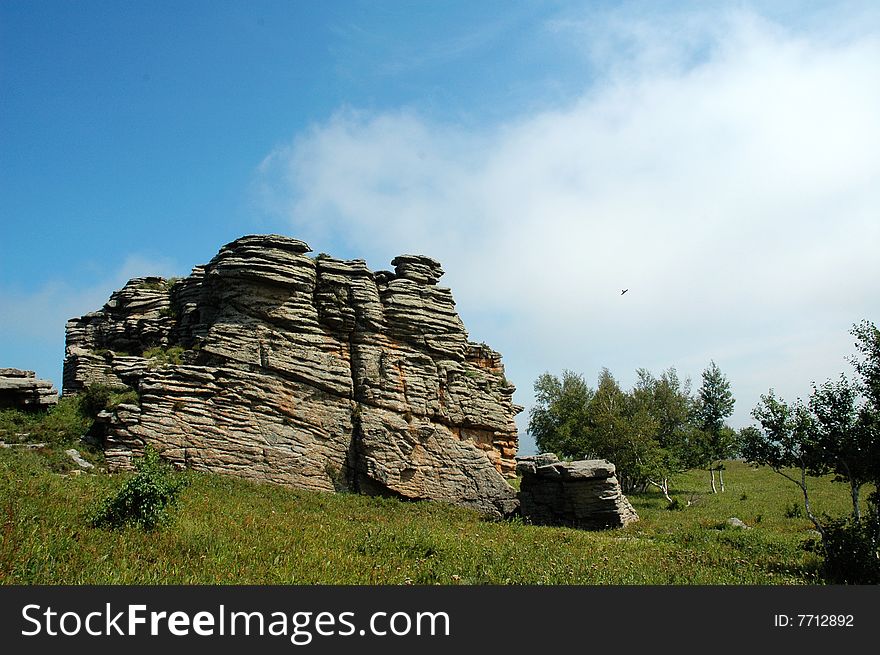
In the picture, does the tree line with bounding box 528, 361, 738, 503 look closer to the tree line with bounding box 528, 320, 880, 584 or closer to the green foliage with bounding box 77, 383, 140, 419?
the tree line with bounding box 528, 320, 880, 584

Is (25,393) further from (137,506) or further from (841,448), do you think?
(841,448)

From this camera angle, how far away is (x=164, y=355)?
31734mm

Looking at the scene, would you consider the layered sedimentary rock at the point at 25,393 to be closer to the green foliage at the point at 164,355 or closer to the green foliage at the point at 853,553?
the green foliage at the point at 164,355

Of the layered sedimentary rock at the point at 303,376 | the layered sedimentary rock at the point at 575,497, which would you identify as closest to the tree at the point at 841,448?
the layered sedimentary rock at the point at 575,497

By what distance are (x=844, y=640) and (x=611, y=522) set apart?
2126 centimetres

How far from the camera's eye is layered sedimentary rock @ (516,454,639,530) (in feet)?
104

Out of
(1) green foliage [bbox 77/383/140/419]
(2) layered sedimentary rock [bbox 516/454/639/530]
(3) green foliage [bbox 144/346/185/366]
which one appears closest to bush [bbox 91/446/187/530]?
(1) green foliage [bbox 77/383/140/419]

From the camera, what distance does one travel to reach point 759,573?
17.3 meters

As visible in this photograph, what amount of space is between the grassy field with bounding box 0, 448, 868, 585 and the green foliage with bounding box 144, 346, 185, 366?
20.1 ft

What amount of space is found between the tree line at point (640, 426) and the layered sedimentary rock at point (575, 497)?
17866 millimetres

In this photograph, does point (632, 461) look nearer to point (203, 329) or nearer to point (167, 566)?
point (203, 329)

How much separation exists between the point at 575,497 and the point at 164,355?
1021 inches

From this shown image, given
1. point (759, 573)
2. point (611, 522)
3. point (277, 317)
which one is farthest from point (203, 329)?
point (759, 573)

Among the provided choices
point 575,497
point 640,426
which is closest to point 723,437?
point 640,426
